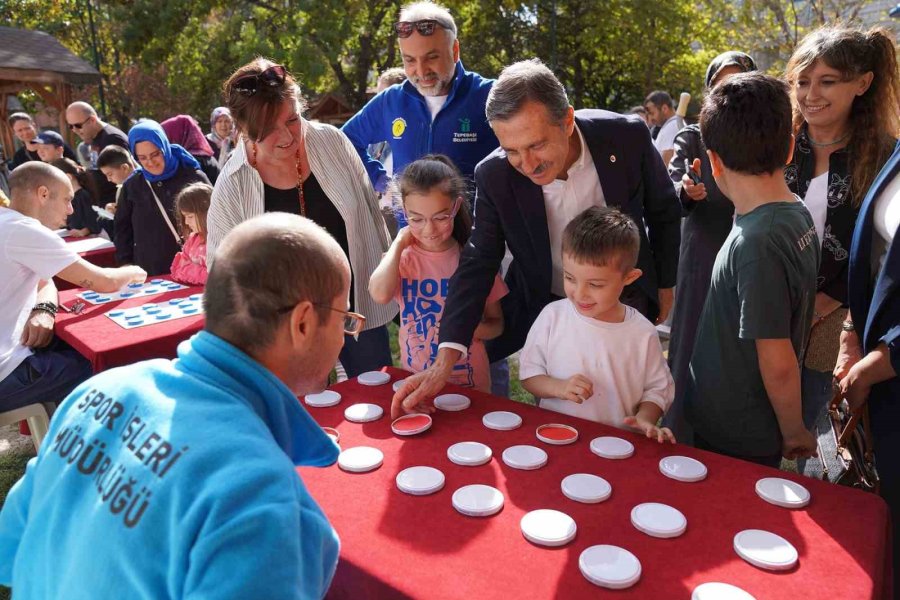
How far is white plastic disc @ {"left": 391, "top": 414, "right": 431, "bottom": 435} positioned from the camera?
1.58 meters

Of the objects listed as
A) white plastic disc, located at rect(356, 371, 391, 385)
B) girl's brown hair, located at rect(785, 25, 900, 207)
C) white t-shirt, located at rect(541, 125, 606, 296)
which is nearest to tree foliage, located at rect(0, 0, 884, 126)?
girl's brown hair, located at rect(785, 25, 900, 207)

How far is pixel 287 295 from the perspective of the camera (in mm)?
967

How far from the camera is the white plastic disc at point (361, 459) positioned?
1416 millimetres

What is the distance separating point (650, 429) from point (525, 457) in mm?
344

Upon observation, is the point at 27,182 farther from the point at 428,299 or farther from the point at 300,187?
the point at 428,299

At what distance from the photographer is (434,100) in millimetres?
3059

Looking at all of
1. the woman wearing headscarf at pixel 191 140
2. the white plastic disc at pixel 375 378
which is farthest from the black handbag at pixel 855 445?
the woman wearing headscarf at pixel 191 140

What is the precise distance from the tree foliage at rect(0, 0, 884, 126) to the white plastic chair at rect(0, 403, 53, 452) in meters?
12.6

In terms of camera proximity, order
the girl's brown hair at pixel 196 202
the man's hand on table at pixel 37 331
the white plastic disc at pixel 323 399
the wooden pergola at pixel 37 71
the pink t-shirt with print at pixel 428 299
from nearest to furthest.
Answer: the white plastic disc at pixel 323 399
the pink t-shirt with print at pixel 428 299
the man's hand on table at pixel 37 331
the girl's brown hair at pixel 196 202
the wooden pergola at pixel 37 71

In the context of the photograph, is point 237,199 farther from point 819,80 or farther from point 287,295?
point 819,80

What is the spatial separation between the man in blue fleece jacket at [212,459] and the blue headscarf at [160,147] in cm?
337

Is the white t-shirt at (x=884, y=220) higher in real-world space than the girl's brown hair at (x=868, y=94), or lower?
lower

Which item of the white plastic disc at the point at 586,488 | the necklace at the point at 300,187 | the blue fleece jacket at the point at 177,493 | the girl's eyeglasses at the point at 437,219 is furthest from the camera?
the necklace at the point at 300,187

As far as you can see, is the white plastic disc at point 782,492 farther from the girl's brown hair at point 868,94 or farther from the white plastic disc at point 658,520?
the girl's brown hair at point 868,94
